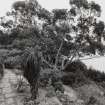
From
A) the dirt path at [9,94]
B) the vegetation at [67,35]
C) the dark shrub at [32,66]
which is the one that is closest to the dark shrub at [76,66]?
the vegetation at [67,35]

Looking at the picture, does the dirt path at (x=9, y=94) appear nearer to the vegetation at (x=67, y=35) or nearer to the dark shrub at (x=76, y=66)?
the vegetation at (x=67, y=35)

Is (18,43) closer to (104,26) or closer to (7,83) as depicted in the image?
(7,83)

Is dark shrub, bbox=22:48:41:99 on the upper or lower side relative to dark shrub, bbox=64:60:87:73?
upper

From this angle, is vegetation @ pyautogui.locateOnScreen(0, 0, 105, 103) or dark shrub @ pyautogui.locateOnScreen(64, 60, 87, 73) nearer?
vegetation @ pyautogui.locateOnScreen(0, 0, 105, 103)

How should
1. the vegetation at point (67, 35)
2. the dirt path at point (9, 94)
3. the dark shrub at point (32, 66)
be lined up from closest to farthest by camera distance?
1. the dark shrub at point (32, 66)
2. the dirt path at point (9, 94)
3. the vegetation at point (67, 35)

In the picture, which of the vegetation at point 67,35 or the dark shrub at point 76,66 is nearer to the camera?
the vegetation at point 67,35

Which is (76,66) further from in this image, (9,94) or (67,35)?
(9,94)

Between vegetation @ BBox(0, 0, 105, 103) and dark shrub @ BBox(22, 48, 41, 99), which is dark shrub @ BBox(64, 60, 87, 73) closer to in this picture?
vegetation @ BBox(0, 0, 105, 103)

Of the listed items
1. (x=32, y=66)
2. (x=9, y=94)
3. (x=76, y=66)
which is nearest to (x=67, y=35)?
(x=76, y=66)

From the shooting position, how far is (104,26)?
613cm

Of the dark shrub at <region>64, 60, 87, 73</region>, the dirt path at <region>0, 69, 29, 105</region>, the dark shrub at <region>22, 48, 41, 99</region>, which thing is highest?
the dark shrub at <region>22, 48, 41, 99</region>

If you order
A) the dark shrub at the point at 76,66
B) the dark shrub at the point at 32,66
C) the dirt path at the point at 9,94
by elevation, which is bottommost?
the dirt path at the point at 9,94

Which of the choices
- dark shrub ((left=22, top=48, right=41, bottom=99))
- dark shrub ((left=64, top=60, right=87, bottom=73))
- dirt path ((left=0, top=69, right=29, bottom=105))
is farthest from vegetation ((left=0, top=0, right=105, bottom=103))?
dark shrub ((left=22, top=48, right=41, bottom=99))

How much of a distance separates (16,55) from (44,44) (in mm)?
2030
